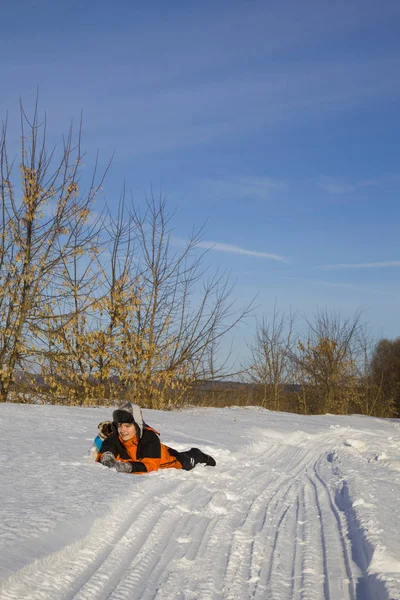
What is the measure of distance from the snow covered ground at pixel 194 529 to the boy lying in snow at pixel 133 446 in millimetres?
140

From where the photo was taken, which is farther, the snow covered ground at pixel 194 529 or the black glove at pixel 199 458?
the black glove at pixel 199 458

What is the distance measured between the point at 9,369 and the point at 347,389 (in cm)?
1614

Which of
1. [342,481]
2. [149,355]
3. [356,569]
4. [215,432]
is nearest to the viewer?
[356,569]

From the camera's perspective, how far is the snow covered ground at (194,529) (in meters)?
3.42

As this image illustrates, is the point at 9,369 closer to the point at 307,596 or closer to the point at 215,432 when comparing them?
the point at 215,432

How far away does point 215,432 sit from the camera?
1173cm

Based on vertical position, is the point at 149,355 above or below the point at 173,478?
above

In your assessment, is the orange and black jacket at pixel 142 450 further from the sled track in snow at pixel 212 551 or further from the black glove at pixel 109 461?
the sled track in snow at pixel 212 551

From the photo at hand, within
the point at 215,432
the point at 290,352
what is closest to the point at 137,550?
the point at 215,432

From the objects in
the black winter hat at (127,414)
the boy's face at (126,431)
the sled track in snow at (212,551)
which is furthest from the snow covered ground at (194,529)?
the black winter hat at (127,414)

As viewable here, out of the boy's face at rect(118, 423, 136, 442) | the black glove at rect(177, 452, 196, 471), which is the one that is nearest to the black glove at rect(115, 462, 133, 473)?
the boy's face at rect(118, 423, 136, 442)

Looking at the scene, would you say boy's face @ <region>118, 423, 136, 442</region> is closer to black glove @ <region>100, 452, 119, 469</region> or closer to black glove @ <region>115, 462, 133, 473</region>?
black glove @ <region>100, 452, 119, 469</region>

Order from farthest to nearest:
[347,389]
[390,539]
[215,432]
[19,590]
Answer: [347,389], [215,432], [390,539], [19,590]

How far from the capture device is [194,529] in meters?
4.60
